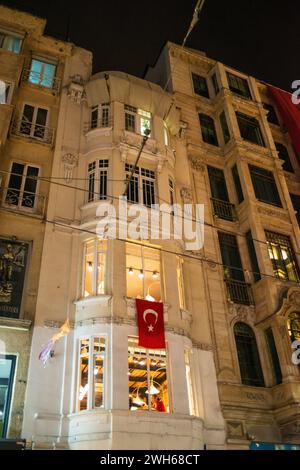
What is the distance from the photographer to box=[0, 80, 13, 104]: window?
64.5ft

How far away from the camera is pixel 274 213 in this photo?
2283 cm

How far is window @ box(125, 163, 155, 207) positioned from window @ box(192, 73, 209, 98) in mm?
10273

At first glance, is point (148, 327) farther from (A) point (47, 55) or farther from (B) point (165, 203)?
(A) point (47, 55)

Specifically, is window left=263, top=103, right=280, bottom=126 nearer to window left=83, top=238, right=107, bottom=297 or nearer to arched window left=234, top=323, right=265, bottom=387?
arched window left=234, top=323, right=265, bottom=387

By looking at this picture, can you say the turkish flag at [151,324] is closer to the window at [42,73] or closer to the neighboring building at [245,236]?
the neighboring building at [245,236]

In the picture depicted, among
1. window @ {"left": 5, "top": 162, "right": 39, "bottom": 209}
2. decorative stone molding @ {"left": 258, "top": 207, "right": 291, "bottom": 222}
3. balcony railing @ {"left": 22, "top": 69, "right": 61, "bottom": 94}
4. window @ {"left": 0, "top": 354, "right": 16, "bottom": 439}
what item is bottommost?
window @ {"left": 0, "top": 354, "right": 16, "bottom": 439}

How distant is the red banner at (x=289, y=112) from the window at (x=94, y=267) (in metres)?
16.3

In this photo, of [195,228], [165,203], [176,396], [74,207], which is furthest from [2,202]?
[176,396]

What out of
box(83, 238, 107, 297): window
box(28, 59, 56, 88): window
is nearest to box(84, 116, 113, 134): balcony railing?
box(28, 59, 56, 88): window

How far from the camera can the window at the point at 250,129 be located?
26556 mm

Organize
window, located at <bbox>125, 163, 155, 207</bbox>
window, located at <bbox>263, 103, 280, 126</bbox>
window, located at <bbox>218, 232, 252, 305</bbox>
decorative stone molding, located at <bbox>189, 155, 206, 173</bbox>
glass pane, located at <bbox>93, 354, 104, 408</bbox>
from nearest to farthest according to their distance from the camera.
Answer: glass pane, located at <bbox>93, 354, 104, 408</bbox> < window, located at <bbox>125, 163, 155, 207</bbox> < window, located at <bbox>218, 232, 252, 305</bbox> < decorative stone molding, located at <bbox>189, 155, 206, 173</bbox> < window, located at <bbox>263, 103, 280, 126</bbox>

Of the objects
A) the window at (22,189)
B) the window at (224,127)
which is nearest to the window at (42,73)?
the window at (22,189)

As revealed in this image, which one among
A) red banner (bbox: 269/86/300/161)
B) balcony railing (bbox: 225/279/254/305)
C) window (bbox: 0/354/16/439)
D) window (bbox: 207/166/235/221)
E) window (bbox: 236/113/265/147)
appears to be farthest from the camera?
red banner (bbox: 269/86/300/161)

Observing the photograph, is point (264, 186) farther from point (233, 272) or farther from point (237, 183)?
point (233, 272)
